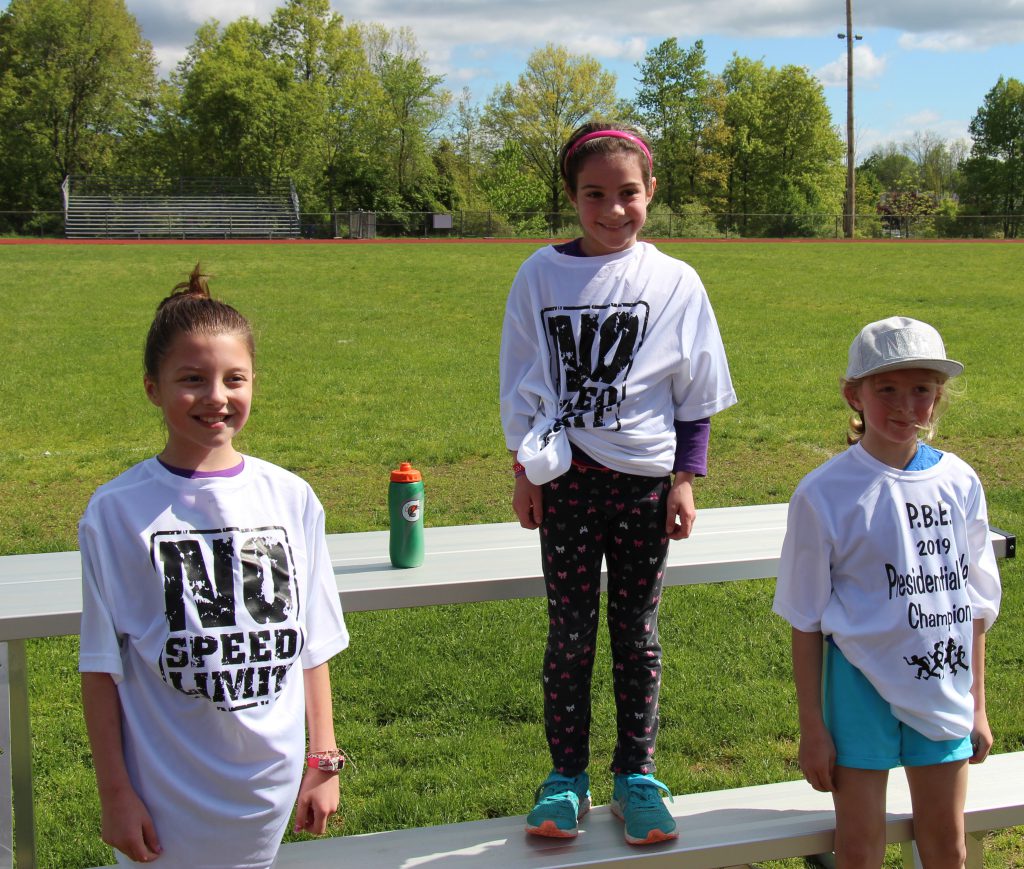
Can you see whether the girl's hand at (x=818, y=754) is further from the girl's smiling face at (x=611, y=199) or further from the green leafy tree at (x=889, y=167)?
the green leafy tree at (x=889, y=167)

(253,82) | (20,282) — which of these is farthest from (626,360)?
(253,82)

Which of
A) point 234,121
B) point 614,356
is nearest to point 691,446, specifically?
point 614,356

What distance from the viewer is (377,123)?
54.6 meters

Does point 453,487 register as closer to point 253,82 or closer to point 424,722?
point 424,722

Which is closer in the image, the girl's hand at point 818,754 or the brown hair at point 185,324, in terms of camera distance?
the brown hair at point 185,324

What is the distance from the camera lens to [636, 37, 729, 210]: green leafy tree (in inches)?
2263

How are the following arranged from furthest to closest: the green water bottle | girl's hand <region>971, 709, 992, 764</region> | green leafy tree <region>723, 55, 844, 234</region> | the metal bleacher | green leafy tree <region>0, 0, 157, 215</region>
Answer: green leafy tree <region>723, 55, 844, 234</region>
green leafy tree <region>0, 0, 157, 215</region>
the metal bleacher
the green water bottle
girl's hand <region>971, 709, 992, 764</region>

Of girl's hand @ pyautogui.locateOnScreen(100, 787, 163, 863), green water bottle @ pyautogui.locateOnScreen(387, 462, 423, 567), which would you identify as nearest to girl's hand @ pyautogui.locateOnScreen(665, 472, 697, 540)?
green water bottle @ pyautogui.locateOnScreen(387, 462, 423, 567)

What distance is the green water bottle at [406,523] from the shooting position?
3010 millimetres

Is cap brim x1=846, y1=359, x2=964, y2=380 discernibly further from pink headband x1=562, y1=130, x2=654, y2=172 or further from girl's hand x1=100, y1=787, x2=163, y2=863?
girl's hand x1=100, y1=787, x2=163, y2=863

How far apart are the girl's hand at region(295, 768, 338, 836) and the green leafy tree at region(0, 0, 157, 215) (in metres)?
51.2

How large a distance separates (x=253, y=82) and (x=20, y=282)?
1414 inches

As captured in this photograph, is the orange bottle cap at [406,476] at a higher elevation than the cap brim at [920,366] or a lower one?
lower

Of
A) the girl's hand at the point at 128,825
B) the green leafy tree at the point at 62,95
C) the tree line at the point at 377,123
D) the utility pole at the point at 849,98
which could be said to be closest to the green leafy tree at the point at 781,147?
the tree line at the point at 377,123
